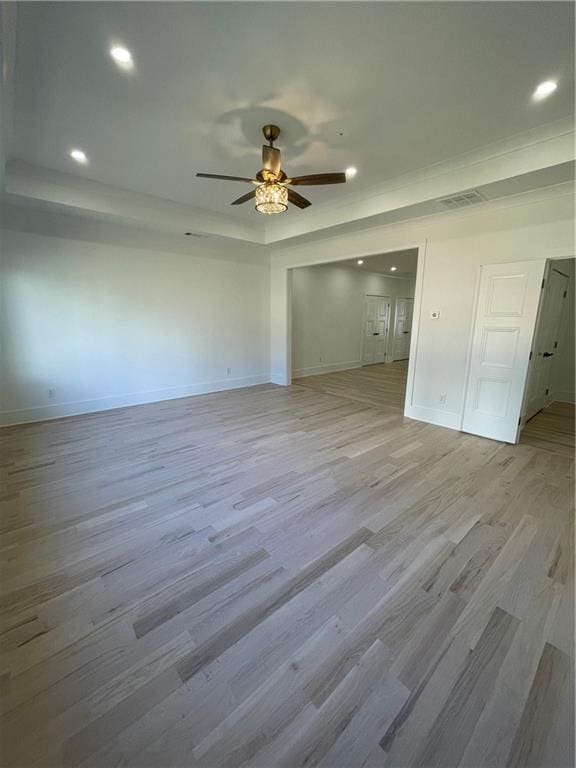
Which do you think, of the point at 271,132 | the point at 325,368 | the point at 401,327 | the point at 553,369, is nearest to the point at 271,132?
the point at 271,132

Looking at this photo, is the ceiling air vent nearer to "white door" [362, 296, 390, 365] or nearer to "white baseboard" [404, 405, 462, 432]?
"white baseboard" [404, 405, 462, 432]

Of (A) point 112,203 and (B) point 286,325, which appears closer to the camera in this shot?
(A) point 112,203

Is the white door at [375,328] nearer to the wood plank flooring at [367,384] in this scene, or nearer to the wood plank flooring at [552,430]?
the wood plank flooring at [367,384]

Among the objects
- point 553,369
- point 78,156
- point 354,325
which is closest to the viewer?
point 78,156

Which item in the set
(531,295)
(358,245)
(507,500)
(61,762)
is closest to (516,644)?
(507,500)

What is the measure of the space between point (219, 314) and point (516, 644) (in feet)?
19.2

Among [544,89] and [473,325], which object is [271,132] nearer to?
[544,89]

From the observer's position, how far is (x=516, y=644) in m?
1.50

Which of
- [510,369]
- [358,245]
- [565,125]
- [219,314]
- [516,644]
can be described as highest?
[565,125]

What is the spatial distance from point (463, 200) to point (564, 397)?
455 cm

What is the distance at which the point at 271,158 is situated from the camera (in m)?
2.64

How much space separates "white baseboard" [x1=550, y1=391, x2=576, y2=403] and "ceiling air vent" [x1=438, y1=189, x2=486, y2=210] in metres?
4.29

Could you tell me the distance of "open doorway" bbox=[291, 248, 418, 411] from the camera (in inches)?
281

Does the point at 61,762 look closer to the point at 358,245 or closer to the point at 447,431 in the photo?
the point at 447,431
